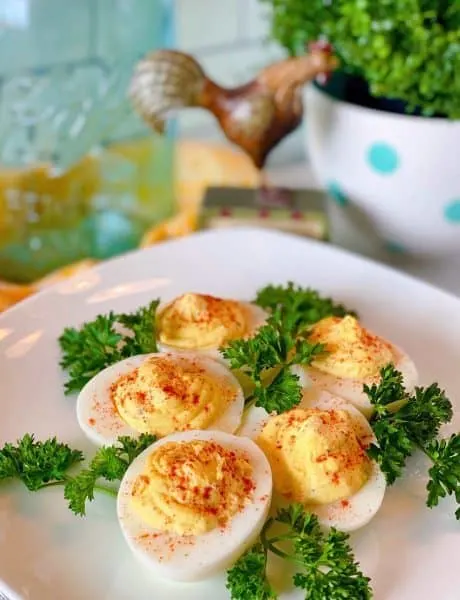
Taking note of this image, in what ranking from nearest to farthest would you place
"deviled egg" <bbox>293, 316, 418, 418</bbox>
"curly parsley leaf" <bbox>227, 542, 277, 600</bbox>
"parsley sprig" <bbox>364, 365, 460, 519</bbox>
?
"curly parsley leaf" <bbox>227, 542, 277, 600</bbox>, "parsley sprig" <bbox>364, 365, 460, 519</bbox>, "deviled egg" <bbox>293, 316, 418, 418</bbox>

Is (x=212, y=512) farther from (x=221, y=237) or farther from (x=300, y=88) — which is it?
(x=300, y=88)

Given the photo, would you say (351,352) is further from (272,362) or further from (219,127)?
(219,127)

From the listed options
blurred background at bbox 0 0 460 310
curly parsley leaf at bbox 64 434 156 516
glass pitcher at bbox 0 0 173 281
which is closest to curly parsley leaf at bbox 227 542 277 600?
curly parsley leaf at bbox 64 434 156 516

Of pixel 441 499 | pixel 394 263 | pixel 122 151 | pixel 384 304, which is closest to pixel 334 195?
pixel 394 263

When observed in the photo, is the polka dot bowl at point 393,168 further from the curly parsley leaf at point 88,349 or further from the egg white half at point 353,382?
the curly parsley leaf at point 88,349

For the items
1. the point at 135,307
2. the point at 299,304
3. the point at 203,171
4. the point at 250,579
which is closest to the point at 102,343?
the point at 135,307

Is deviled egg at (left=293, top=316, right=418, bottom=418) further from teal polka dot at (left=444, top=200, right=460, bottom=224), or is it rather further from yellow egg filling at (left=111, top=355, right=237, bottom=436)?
teal polka dot at (left=444, top=200, right=460, bottom=224)

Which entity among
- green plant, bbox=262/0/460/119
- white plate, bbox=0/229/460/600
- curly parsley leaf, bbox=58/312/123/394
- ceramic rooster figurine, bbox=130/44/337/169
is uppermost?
green plant, bbox=262/0/460/119
